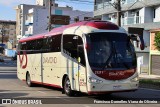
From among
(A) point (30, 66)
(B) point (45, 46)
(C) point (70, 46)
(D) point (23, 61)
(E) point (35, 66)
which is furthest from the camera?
(D) point (23, 61)

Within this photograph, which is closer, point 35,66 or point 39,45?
point 39,45

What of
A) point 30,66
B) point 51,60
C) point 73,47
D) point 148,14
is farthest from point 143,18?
point 73,47

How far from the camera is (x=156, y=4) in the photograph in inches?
1770

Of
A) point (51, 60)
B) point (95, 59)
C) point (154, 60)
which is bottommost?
point (154, 60)

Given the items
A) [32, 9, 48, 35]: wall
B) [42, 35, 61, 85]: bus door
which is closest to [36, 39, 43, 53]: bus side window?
[42, 35, 61, 85]: bus door

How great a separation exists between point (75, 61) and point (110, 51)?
1792mm

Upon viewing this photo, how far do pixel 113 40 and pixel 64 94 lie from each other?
3.88 m

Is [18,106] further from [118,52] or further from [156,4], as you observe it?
[156,4]

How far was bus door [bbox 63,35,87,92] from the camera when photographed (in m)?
15.5

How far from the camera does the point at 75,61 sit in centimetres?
1625

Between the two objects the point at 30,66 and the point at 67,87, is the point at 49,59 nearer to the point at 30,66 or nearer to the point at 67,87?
the point at 67,87

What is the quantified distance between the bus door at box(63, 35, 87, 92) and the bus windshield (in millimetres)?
546

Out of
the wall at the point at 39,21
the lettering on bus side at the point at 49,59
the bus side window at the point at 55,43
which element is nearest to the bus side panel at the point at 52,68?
the lettering on bus side at the point at 49,59

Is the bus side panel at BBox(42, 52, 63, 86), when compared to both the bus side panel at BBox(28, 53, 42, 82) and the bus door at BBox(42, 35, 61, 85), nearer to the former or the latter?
the bus door at BBox(42, 35, 61, 85)
